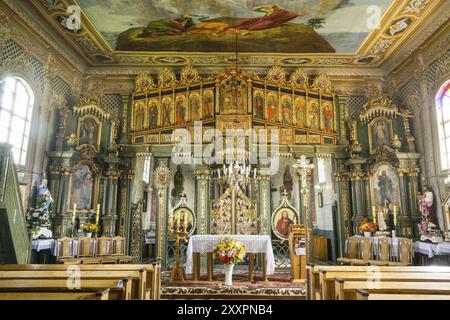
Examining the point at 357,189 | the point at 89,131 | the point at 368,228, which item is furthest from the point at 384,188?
the point at 89,131

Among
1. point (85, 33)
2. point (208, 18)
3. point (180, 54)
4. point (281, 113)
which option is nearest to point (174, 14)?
point (208, 18)

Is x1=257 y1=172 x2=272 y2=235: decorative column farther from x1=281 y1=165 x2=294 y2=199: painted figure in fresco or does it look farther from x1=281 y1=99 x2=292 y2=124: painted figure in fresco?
x1=281 y1=165 x2=294 y2=199: painted figure in fresco

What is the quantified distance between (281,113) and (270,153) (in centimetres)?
168

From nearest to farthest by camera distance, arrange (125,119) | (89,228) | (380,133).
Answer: (89,228), (380,133), (125,119)

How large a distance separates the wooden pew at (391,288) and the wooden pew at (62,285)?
2390mm

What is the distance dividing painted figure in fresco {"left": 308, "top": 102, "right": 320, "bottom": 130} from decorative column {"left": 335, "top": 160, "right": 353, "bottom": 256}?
166cm

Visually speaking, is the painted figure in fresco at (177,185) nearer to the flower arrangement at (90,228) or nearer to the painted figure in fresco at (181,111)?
the painted figure in fresco at (181,111)

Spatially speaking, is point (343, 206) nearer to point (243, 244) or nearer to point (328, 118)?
point (328, 118)

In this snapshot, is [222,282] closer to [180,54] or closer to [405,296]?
[405,296]

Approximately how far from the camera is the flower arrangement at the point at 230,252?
7469 millimetres

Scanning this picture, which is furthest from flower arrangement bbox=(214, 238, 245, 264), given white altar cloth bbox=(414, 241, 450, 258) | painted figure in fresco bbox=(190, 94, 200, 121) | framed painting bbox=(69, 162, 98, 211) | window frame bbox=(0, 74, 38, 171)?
window frame bbox=(0, 74, 38, 171)

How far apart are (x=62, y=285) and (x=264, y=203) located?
8.54m

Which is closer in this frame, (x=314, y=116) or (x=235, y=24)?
(x=235, y=24)

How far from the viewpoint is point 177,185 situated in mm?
14273
